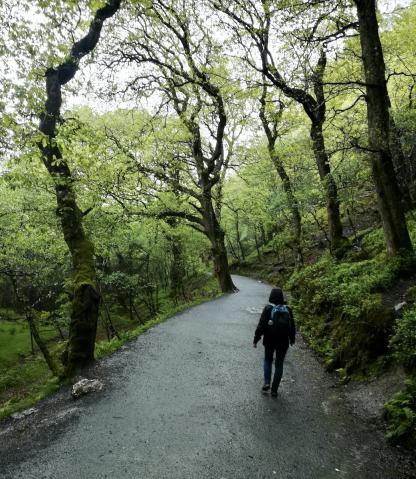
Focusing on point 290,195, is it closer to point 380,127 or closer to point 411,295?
point 380,127

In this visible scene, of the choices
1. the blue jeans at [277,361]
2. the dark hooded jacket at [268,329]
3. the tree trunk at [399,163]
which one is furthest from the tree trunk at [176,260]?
the blue jeans at [277,361]

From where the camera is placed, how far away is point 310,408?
576 cm

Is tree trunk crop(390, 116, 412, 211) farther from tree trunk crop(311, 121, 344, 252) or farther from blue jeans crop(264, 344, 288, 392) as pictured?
blue jeans crop(264, 344, 288, 392)

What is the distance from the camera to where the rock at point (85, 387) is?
22.8 ft

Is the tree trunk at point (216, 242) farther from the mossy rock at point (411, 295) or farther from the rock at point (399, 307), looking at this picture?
the rock at point (399, 307)

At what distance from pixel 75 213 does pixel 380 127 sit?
8.67m

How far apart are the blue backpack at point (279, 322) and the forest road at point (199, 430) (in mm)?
1187

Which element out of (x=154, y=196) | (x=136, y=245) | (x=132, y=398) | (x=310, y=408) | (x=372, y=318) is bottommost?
(x=310, y=408)

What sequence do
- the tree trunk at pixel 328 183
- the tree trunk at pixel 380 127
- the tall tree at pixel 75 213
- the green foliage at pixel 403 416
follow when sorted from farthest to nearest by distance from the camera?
1. the tree trunk at pixel 328 183
2. the tree trunk at pixel 380 127
3. the tall tree at pixel 75 213
4. the green foliage at pixel 403 416

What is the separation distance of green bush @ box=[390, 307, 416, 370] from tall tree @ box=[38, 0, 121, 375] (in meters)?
7.00

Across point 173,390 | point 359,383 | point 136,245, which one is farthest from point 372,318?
point 136,245

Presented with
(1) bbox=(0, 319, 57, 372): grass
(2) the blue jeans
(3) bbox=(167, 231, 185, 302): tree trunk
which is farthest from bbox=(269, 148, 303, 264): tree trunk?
(1) bbox=(0, 319, 57, 372): grass

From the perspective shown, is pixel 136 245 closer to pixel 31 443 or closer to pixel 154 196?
pixel 154 196

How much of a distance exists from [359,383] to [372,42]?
27.8ft
